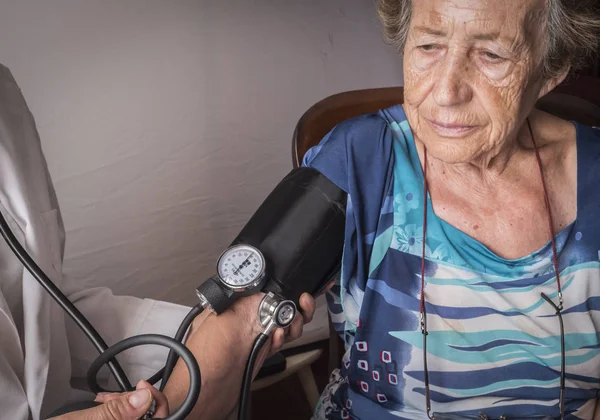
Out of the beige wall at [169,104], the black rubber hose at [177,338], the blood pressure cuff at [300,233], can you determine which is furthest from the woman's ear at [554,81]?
the beige wall at [169,104]

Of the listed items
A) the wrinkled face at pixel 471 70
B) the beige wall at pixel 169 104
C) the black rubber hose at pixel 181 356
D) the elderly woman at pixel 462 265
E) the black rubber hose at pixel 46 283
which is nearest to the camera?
the black rubber hose at pixel 181 356

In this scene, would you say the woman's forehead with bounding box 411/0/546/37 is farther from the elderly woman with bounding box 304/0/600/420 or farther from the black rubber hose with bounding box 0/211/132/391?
the black rubber hose with bounding box 0/211/132/391

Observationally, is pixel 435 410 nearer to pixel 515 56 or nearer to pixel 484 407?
pixel 484 407

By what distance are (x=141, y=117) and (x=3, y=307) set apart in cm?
87

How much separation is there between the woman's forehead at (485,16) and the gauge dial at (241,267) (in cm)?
45

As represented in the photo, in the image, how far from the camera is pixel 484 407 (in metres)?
1.19

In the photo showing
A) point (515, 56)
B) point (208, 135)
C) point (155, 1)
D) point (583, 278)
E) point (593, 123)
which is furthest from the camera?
Result: point (208, 135)

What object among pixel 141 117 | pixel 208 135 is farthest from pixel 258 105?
pixel 141 117

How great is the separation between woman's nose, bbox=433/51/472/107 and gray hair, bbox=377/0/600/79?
5.7 inches

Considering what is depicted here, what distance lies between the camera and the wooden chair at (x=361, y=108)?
4.77ft

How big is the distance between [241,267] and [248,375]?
0.17m

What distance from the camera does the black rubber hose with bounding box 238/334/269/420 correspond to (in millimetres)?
965

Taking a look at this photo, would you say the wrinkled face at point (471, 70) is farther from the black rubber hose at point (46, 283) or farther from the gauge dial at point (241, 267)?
the black rubber hose at point (46, 283)

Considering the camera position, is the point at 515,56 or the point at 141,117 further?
the point at 141,117
